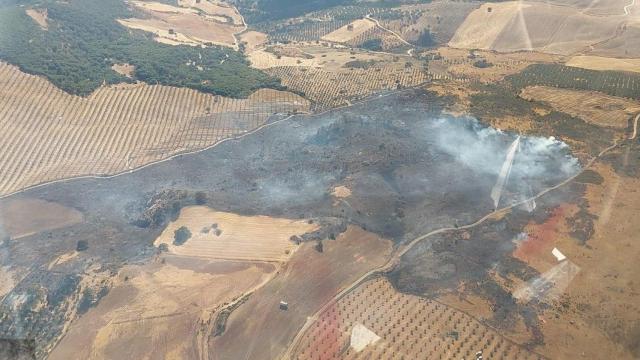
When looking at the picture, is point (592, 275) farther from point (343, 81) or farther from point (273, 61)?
point (273, 61)

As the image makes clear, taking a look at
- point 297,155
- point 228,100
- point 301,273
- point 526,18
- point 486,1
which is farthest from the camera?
point 486,1

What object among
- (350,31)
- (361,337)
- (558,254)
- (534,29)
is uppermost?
(534,29)

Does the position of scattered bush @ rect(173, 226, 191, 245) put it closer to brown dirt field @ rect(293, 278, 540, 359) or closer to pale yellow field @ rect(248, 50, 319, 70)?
brown dirt field @ rect(293, 278, 540, 359)

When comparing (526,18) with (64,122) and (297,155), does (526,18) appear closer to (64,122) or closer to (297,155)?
(297,155)

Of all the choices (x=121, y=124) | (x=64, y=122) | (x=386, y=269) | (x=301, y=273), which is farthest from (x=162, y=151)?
(x=386, y=269)

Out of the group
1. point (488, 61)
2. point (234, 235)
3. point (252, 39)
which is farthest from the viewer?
point (252, 39)

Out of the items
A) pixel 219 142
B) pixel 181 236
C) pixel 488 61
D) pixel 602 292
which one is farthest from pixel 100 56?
pixel 602 292

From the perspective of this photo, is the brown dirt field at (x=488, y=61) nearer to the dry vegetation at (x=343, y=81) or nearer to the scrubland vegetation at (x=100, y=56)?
the dry vegetation at (x=343, y=81)

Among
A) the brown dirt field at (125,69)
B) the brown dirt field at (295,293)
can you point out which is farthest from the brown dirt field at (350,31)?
the brown dirt field at (295,293)
